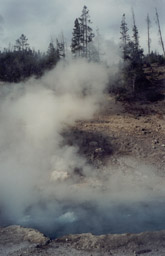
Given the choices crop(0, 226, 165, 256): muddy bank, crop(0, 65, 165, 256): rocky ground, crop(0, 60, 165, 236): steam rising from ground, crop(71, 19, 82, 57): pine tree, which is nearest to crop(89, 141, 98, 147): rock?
Result: crop(0, 65, 165, 256): rocky ground

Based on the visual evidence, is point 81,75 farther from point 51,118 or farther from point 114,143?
point 114,143

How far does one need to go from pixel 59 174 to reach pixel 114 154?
3633 mm

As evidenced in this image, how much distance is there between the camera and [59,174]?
14.0 meters

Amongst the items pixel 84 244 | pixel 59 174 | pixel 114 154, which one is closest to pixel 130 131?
pixel 114 154

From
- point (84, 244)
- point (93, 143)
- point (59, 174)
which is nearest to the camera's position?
point (84, 244)

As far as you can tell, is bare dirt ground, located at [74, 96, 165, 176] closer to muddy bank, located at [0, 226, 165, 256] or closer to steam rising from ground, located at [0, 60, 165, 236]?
steam rising from ground, located at [0, 60, 165, 236]

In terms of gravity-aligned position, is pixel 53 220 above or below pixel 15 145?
below

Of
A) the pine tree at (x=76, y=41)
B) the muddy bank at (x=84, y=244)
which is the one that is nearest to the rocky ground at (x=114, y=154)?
the muddy bank at (x=84, y=244)

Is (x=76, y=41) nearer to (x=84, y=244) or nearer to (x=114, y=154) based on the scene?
(x=114, y=154)

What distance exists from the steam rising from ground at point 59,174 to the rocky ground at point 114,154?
2.08 feet

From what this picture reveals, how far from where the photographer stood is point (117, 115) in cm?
2033

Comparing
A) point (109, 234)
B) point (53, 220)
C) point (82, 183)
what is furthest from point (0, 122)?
point (109, 234)

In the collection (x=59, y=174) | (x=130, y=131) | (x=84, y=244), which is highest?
(x=130, y=131)

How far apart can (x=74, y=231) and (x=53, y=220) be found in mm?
1172
